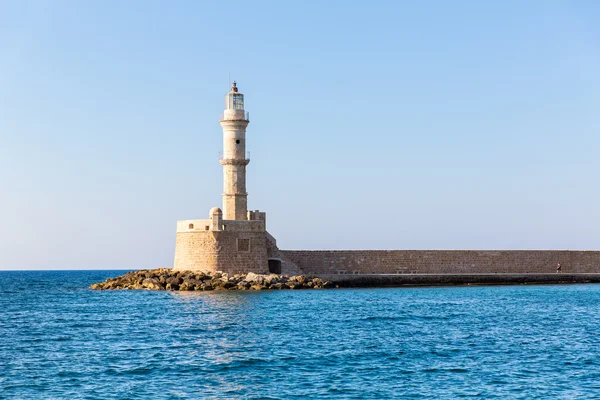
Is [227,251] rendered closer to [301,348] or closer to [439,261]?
[439,261]

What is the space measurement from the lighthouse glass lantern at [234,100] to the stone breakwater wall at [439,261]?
22.4ft

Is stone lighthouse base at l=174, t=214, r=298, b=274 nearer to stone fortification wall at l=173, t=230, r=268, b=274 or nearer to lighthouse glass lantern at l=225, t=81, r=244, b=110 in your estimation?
stone fortification wall at l=173, t=230, r=268, b=274

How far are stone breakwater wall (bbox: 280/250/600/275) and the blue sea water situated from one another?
6.52 meters

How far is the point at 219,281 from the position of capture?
3497cm

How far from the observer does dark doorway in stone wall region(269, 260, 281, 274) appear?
125 ft

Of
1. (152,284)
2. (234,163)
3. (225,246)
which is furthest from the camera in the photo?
(152,284)

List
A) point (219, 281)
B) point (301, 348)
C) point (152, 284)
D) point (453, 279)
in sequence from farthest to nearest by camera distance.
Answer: point (453, 279) < point (152, 284) < point (219, 281) < point (301, 348)

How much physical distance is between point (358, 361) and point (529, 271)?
26395 millimetres

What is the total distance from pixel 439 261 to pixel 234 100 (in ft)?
40.1

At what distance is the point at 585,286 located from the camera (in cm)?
4053

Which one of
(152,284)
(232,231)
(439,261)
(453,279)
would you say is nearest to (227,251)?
(232,231)

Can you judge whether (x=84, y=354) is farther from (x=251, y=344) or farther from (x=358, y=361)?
(x=358, y=361)

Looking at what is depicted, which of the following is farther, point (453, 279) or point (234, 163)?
point (453, 279)

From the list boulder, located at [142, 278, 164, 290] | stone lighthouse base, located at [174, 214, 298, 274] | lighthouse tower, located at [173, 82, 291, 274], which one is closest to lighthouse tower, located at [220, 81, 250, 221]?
lighthouse tower, located at [173, 82, 291, 274]
